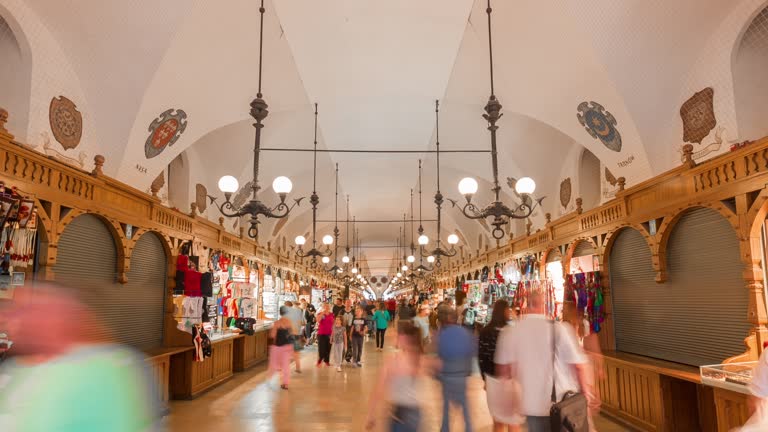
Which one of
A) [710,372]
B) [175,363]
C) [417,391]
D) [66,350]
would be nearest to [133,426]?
[66,350]

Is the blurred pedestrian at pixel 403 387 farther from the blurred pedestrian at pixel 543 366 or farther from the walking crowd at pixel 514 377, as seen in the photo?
the blurred pedestrian at pixel 543 366

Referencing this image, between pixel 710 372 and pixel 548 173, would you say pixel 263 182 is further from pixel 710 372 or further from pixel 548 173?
pixel 710 372

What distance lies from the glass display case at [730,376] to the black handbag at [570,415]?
1673mm

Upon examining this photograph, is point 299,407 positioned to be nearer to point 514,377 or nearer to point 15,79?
point 514,377

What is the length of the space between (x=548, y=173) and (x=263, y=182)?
6.43m

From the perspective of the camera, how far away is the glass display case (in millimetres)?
3836

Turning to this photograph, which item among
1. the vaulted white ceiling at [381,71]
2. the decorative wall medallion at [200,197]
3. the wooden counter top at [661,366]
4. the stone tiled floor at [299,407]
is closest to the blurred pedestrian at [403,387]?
the stone tiled floor at [299,407]

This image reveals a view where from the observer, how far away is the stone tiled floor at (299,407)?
5.88 m

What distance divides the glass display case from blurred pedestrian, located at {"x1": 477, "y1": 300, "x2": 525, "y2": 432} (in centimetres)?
161

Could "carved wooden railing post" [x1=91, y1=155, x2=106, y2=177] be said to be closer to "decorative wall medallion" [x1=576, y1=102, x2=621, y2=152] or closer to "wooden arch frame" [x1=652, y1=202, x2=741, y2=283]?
"decorative wall medallion" [x1=576, y1=102, x2=621, y2=152]

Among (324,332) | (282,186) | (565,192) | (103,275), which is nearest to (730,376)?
(282,186)

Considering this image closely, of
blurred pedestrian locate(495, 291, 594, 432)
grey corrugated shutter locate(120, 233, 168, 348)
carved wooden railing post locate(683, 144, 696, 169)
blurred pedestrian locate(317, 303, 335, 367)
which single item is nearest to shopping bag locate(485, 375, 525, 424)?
blurred pedestrian locate(495, 291, 594, 432)

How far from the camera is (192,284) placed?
313 inches

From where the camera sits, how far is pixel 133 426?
6.36ft
